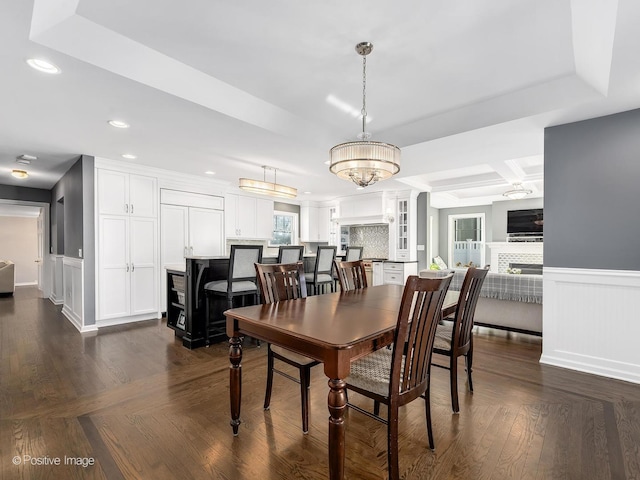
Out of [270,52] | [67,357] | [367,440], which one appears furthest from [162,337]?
[270,52]

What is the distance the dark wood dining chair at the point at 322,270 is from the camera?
13.9ft

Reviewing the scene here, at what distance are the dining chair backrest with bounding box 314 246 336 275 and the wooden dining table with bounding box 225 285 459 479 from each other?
187 cm

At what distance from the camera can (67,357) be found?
3127 mm

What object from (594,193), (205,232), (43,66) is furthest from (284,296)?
(205,232)

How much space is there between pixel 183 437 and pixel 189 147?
9.91 feet

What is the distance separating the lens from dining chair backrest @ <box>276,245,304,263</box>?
3.71 metres

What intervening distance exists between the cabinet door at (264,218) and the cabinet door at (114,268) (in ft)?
8.61

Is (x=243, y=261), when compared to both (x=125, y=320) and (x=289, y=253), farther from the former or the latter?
(x=125, y=320)

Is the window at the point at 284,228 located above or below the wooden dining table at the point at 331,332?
above

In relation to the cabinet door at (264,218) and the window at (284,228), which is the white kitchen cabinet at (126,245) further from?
the window at (284,228)

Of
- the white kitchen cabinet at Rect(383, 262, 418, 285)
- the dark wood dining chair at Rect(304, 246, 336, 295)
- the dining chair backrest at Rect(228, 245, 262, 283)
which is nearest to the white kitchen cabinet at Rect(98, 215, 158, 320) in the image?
the dining chair backrest at Rect(228, 245, 262, 283)

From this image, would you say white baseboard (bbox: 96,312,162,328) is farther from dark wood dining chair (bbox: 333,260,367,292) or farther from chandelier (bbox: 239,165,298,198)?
dark wood dining chair (bbox: 333,260,367,292)

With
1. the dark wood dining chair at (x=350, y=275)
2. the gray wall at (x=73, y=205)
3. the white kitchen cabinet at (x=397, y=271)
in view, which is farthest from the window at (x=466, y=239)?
the gray wall at (x=73, y=205)

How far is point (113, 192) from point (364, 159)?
3.87m
